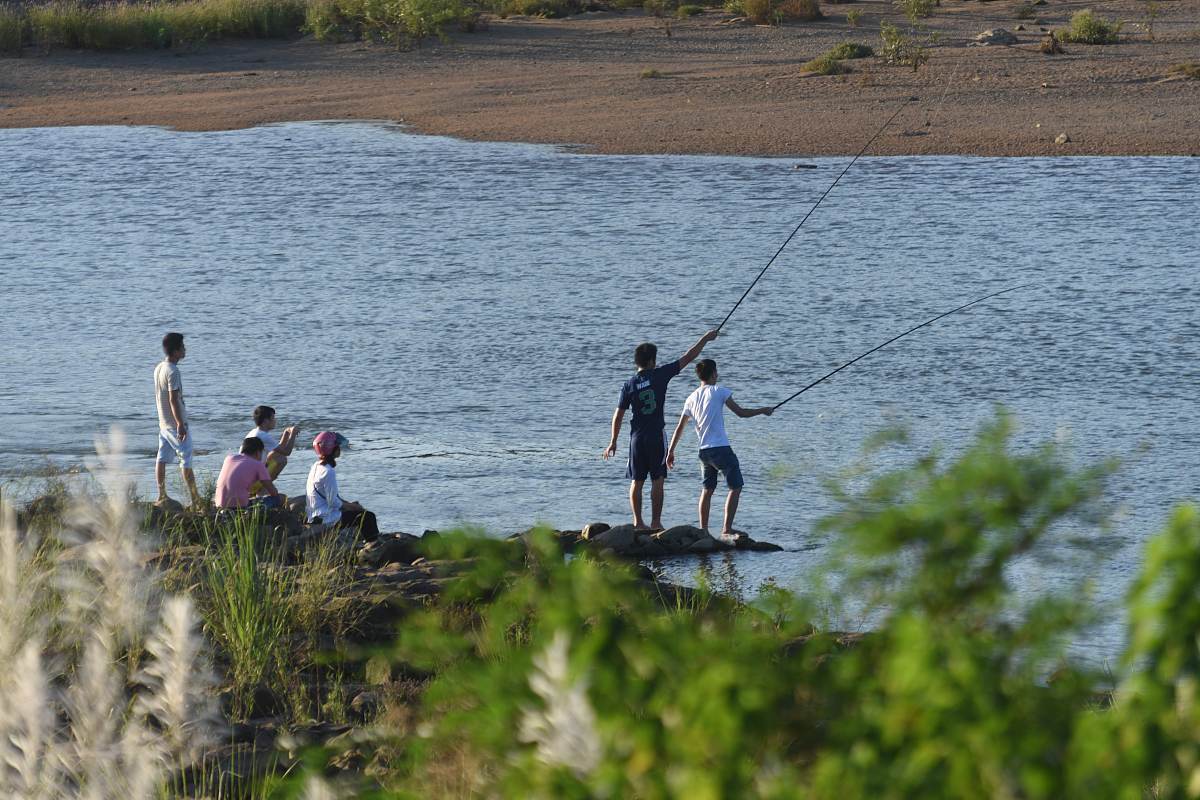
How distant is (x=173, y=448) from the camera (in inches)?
459

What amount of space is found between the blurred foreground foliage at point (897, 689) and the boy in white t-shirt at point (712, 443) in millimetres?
7482

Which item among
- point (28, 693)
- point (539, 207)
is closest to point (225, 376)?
point (539, 207)

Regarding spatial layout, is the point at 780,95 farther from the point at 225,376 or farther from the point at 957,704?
the point at 957,704

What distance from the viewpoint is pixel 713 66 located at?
121ft

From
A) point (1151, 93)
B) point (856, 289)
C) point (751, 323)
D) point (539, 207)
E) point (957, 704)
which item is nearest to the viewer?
point (957, 704)

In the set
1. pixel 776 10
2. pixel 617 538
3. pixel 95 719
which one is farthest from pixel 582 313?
pixel 776 10

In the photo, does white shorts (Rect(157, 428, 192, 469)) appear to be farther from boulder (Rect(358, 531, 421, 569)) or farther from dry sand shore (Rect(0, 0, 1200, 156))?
dry sand shore (Rect(0, 0, 1200, 156))

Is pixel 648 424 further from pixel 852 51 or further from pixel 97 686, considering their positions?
pixel 852 51

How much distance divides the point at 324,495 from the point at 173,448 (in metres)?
1.98

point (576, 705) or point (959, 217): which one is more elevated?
point (576, 705)

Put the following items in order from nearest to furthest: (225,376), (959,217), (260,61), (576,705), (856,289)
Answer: (576,705)
(225,376)
(856,289)
(959,217)
(260,61)

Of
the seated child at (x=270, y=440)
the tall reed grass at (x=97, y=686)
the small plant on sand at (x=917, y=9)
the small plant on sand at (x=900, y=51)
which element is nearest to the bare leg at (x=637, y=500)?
the seated child at (x=270, y=440)

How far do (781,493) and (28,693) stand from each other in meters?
9.79

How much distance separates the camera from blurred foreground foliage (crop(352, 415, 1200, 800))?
2.51m
